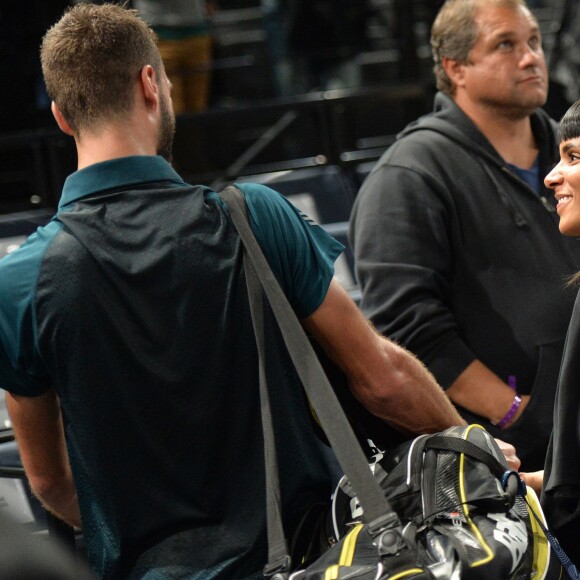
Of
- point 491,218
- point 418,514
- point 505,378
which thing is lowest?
point 505,378

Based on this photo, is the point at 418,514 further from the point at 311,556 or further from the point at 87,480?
the point at 87,480

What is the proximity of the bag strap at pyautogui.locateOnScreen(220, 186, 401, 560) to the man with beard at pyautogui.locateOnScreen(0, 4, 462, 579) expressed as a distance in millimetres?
33

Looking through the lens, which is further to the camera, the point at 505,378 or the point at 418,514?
the point at 505,378

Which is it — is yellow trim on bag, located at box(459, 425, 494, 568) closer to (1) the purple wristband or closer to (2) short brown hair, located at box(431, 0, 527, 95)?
(1) the purple wristband

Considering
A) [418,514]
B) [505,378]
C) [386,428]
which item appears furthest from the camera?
[505,378]

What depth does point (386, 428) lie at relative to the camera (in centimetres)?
227

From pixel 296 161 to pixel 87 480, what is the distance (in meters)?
3.89

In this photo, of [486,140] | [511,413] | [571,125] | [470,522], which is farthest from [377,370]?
[486,140]

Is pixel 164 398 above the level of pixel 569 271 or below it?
above

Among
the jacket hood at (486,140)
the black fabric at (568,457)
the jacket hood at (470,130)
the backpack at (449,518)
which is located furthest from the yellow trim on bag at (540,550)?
the jacket hood at (470,130)

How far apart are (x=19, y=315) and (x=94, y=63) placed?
523 millimetres

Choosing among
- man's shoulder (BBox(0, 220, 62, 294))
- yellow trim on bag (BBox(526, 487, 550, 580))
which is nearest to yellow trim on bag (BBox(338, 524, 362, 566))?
yellow trim on bag (BBox(526, 487, 550, 580))

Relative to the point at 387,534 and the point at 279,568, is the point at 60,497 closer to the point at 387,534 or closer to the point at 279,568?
the point at 279,568

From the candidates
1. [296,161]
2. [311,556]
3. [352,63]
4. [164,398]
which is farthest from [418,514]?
[352,63]
